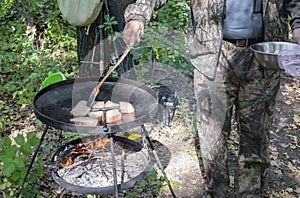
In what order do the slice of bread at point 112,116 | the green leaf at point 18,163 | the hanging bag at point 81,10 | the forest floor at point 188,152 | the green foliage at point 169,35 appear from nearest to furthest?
the slice of bread at point 112,116 → the green leaf at point 18,163 → the forest floor at point 188,152 → the hanging bag at point 81,10 → the green foliage at point 169,35

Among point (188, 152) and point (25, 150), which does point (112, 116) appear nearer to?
point (25, 150)

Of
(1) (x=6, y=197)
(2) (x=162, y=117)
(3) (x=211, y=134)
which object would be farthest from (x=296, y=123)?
(1) (x=6, y=197)

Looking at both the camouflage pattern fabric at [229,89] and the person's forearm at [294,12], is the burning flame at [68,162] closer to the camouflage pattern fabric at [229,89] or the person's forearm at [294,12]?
the camouflage pattern fabric at [229,89]

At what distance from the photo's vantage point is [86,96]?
2.84 metres

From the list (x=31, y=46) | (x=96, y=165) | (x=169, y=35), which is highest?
(x=169, y=35)

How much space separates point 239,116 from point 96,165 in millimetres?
1180

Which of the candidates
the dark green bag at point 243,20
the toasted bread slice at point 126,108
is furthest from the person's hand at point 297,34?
the toasted bread slice at point 126,108

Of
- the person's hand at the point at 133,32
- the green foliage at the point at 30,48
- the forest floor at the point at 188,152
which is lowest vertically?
the forest floor at the point at 188,152

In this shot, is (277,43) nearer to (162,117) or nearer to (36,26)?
(162,117)

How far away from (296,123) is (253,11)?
2.49 m

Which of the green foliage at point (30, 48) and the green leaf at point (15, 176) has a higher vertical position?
the green foliage at point (30, 48)

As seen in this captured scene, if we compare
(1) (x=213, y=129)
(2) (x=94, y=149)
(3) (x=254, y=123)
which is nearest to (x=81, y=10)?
(2) (x=94, y=149)

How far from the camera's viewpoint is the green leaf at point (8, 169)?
276cm

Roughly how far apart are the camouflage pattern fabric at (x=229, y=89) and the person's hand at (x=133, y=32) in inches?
2.3
